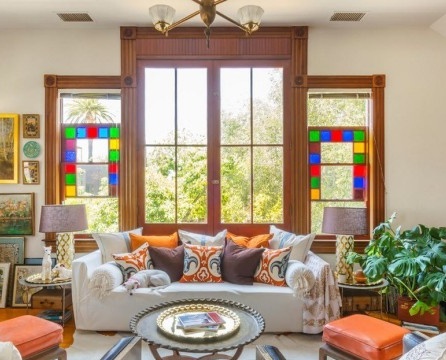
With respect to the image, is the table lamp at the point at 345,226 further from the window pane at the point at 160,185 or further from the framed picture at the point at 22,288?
the framed picture at the point at 22,288

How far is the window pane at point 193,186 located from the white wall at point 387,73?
1226 millimetres

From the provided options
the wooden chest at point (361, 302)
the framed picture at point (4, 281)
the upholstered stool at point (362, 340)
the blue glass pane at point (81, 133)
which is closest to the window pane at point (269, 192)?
the wooden chest at point (361, 302)

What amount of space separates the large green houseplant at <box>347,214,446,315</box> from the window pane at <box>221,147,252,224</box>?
47.2 inches

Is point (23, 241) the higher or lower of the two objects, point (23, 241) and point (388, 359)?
the higher

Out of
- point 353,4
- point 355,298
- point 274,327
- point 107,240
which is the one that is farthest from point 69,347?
point 353,4

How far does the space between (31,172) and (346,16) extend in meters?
3.71

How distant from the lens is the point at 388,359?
209 centimetres

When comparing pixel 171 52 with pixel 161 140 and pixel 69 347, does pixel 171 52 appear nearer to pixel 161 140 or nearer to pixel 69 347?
pixel 161 140

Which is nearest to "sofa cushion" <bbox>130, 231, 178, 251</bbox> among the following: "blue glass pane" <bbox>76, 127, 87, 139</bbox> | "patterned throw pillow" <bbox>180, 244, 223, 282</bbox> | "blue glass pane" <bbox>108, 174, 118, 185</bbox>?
"patterned throw pillow" <bbox>180, 244, 223, 282</bbox>

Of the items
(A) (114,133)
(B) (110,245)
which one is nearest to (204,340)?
(B) (110,245)

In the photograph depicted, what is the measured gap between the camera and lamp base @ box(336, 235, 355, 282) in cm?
342

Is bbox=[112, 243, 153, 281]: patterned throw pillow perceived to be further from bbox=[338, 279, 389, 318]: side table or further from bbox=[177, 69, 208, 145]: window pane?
bbox=[338, 279, 389, 318]: side table

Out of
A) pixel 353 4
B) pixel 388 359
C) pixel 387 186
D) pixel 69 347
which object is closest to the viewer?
pixel 388 359

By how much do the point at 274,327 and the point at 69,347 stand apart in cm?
169
